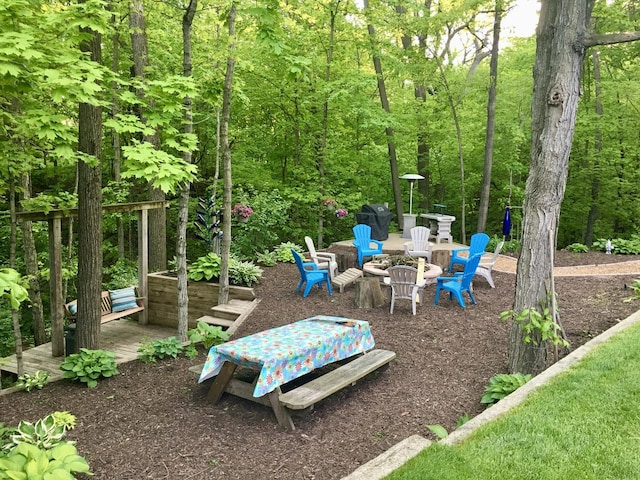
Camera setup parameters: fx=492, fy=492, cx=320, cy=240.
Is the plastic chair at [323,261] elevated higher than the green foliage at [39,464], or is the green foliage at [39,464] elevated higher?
the plastic chair at [323,261]

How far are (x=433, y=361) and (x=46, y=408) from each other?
389 centimetres

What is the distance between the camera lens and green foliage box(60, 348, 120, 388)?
524 cm

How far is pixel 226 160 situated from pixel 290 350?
350cm

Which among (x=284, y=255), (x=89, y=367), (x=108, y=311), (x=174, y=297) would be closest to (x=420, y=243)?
(x=284, y=255)

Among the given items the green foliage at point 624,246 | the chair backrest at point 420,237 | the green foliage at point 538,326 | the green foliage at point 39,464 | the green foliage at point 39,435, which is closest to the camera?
the green foliage at point 39,464

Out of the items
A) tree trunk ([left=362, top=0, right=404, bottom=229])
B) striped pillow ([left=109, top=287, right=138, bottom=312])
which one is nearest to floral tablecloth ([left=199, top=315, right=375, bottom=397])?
striped pillow ([left=109, top=287, right=138, bottom=312])

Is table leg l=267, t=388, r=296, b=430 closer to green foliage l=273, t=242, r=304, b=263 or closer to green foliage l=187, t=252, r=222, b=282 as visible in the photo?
green foliage l=187, t=252, r=222, b=282

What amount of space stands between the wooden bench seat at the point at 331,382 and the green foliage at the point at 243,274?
10.5 ft

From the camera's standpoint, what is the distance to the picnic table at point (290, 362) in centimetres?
397

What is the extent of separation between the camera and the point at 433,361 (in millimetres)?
5312

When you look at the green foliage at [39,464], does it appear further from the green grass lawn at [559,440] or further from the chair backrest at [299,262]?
the chair backrest at [299,262]

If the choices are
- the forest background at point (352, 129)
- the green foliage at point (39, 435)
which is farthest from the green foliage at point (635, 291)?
the green foliage at point (39, 435)

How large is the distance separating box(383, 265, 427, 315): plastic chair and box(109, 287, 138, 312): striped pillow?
4028 mm

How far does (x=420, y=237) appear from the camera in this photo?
31.1ft
